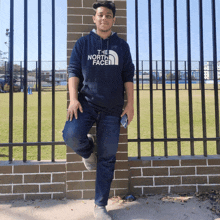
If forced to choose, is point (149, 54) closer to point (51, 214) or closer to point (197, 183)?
point (197, 183)

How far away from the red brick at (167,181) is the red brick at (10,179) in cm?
164

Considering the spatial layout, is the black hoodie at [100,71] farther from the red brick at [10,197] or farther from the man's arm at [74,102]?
the red brick at [10,197]

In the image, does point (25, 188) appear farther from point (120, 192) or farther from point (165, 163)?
point (165, 163)

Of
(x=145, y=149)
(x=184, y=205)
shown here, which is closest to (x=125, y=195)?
(x=184, y=205)

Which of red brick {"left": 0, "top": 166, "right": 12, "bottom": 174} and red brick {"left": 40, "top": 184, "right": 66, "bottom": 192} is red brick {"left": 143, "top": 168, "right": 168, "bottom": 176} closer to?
red brick {"left": 40, "top": 184, "right": 66, "bottom": 192}

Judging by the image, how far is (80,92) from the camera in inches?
73.0

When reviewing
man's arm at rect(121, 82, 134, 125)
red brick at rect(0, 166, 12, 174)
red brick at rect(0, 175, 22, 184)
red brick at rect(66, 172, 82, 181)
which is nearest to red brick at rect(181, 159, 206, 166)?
man's arm at rect(121, 82, 134, 125)

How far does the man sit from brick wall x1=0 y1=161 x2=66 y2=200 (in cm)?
59

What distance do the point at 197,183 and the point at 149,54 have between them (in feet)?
5.68

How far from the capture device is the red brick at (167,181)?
2250 millimetres

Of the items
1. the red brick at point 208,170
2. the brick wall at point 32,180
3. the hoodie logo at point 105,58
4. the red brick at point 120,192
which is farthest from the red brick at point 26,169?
the red brick at point 208,170

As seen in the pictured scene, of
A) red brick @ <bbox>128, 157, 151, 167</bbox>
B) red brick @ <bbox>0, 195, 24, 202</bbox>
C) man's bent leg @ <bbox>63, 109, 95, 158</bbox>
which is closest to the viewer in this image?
man's bent leg @ <bbox>63, 109, 95, 158</bbox>

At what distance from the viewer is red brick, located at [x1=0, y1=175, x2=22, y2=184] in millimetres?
2115

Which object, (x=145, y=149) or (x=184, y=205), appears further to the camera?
(x=145, y=149)
